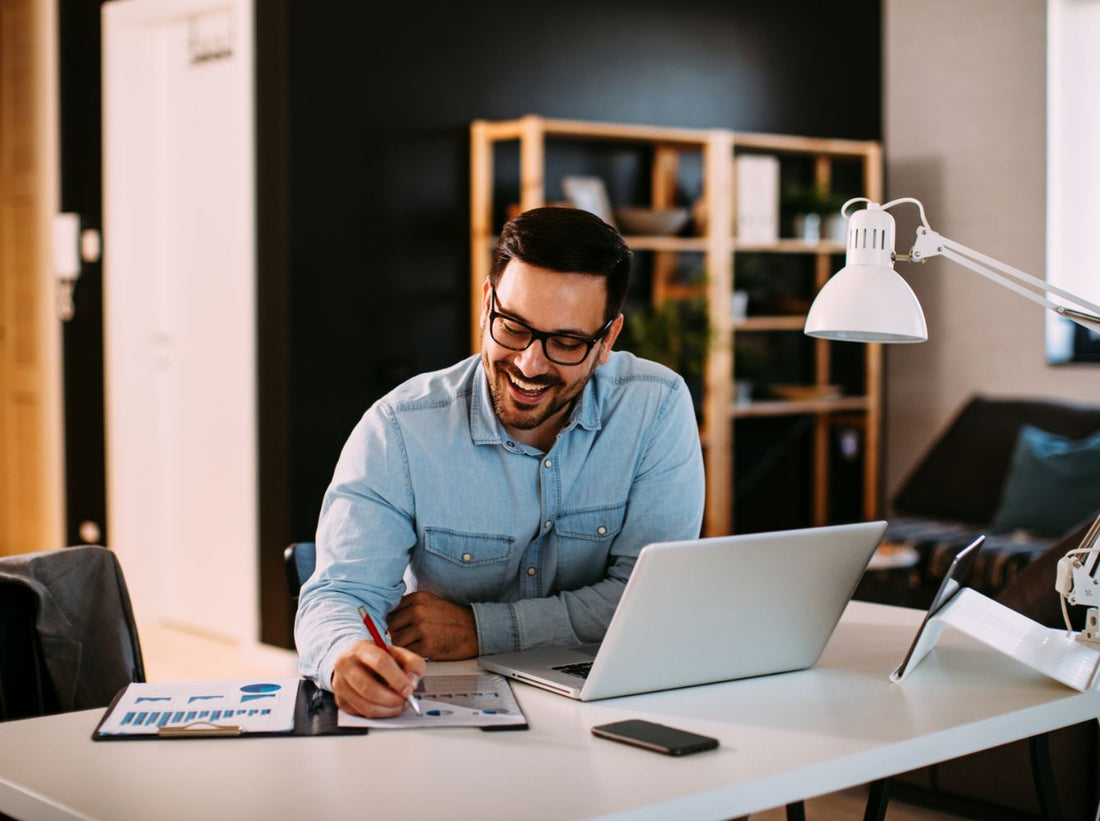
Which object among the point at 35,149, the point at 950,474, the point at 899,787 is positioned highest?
the point at 35,149

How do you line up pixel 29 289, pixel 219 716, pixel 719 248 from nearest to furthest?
pixel 219 716 < pixel 719 248 < pixel 29 289

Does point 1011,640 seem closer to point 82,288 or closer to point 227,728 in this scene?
point 227,728

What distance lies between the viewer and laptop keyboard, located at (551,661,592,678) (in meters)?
1.77

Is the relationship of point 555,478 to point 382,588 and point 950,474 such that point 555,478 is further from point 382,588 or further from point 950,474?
point 950,474

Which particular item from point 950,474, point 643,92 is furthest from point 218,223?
point 950,474

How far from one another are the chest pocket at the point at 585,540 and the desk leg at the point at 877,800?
1.82 ft

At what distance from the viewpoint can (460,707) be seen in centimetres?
163

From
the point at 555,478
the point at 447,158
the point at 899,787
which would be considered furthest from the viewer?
the point at 447,158

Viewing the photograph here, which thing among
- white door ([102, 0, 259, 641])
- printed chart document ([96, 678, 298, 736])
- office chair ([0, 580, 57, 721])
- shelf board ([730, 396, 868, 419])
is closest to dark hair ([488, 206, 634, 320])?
printed chart document ([96, 678, 298, 736])

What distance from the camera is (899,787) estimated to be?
10.1ft

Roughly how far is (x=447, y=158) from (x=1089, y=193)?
285 centimetres

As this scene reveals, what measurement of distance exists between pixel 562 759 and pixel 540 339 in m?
0.71

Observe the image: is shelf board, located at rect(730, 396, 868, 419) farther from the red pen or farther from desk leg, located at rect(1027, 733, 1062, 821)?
the red pen

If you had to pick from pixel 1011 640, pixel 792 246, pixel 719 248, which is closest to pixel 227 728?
pixel 1011 640
